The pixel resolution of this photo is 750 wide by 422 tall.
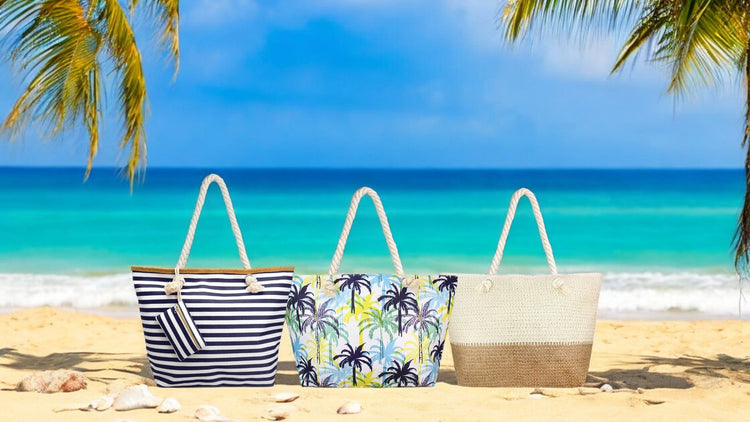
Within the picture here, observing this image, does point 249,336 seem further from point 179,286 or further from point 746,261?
point 746,261

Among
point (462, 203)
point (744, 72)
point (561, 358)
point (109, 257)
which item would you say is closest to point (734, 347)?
point (744, 72)

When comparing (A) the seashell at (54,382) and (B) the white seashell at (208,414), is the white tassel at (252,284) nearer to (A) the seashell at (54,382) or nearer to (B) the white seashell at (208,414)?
(B) the white seashell at (208,414)

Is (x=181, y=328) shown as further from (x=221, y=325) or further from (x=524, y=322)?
(x=524, y=322)

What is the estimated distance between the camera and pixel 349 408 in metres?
4.16

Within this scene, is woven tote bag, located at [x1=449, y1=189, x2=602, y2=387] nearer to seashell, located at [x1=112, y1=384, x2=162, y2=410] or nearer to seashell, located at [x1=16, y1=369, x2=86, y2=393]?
seashell, located at [x1=112, y1=384, x2=162, y2=410]

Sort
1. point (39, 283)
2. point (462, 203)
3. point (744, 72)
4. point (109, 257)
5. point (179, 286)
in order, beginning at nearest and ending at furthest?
point (179, 286), point (744, 72), point (39, 283), point (109, 257), point (462, 203)

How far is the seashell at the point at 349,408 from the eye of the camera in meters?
4.14

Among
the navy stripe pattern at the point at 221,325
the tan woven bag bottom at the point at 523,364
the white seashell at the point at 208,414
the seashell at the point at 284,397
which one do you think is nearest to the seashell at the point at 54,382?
the navy stripe pattern at the point at 221,325

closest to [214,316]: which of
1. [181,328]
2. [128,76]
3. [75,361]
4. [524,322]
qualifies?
[181,328]

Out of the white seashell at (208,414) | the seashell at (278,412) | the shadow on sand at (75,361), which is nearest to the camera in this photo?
the white seashell at (208,414)

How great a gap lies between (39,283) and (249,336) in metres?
9.63

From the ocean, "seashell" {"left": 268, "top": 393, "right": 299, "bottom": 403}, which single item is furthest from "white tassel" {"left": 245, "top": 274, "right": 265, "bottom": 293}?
the ocean

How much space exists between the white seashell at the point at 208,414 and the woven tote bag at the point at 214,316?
416mm

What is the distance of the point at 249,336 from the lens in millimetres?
4387
